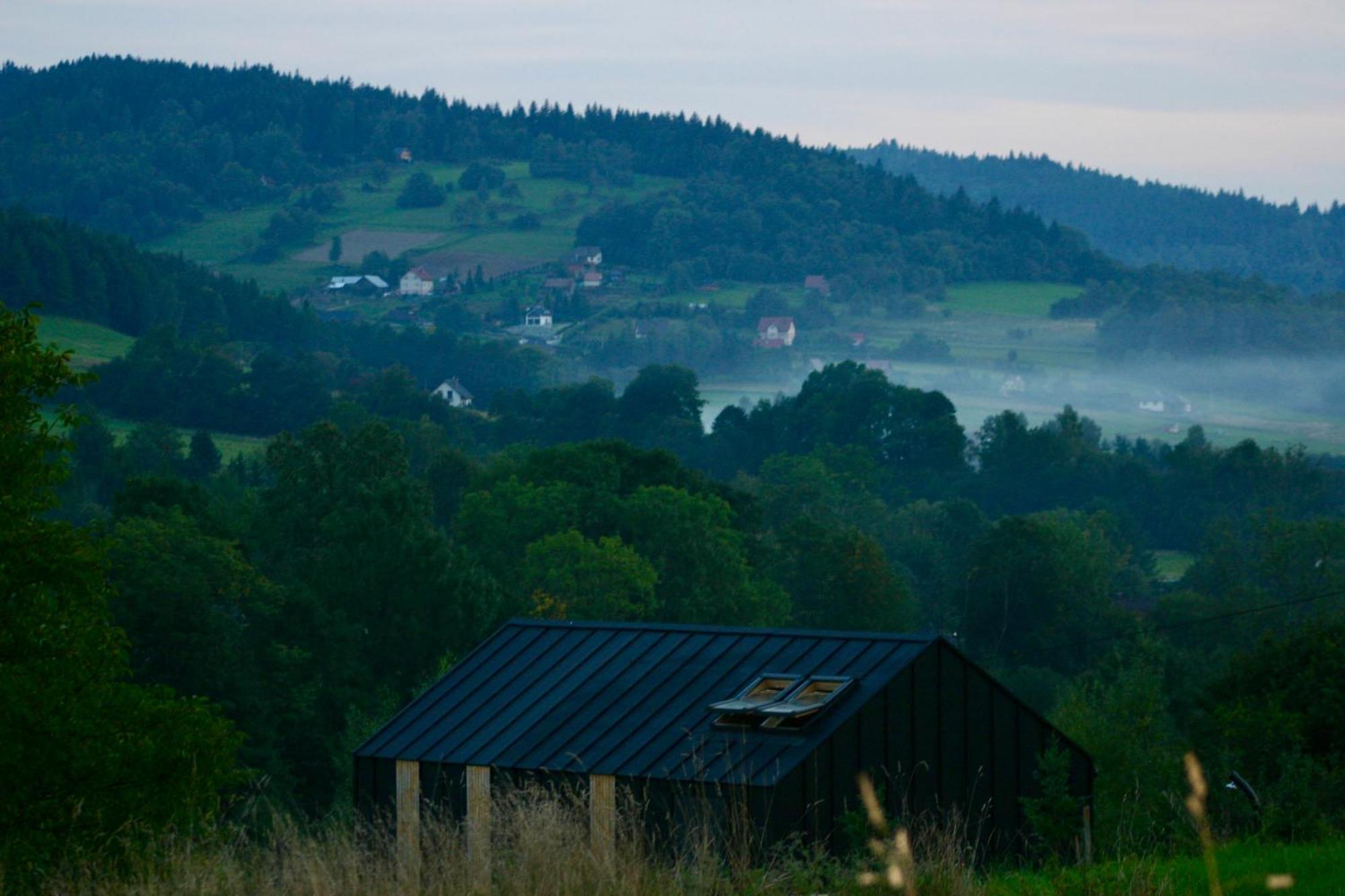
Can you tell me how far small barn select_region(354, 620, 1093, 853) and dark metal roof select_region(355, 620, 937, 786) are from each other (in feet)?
0.09

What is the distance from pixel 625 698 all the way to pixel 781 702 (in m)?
2.67

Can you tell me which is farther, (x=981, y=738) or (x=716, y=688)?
(x=981, y=738)

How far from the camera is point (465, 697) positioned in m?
24.3

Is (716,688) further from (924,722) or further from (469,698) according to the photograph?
(469,698)

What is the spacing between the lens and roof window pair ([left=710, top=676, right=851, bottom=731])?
19.9 metres

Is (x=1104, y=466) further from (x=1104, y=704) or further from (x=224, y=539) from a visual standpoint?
(x=224, y=539)

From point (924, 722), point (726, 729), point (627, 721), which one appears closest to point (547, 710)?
point (627, 721)

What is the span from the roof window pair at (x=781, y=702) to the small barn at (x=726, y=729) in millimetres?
23

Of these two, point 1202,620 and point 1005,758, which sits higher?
point 1005,758

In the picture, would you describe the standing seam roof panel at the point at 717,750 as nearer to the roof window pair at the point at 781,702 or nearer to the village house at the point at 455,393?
the roof window pair at the point at 781,702

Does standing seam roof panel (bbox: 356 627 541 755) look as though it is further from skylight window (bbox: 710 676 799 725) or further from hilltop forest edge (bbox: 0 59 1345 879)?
skylight window (bbox: 710 676 799 725)

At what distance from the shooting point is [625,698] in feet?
73.0

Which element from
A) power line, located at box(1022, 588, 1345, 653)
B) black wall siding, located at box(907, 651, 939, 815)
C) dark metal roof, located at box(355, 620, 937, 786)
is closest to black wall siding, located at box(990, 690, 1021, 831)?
black wall siding, located at box(907, 651, 939, 815)

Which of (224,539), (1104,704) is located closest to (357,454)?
(224,539)
